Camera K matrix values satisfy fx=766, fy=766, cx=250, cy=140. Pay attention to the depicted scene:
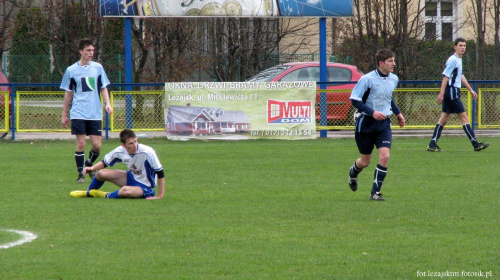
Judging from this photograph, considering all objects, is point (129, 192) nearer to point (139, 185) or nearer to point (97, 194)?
point (139, 185)

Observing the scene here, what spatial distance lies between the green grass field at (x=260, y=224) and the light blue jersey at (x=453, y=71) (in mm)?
2048

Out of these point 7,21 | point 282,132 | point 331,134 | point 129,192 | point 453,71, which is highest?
point 7,21

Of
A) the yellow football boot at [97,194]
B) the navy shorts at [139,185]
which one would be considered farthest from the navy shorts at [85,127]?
the navy shorts at [139,185]

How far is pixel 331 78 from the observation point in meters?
19.3

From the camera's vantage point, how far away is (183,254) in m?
5.89

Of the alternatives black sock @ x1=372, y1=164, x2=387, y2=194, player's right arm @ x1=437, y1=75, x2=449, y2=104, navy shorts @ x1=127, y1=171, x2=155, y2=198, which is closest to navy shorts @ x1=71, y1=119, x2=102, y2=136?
navy shorts @ x1=127, y1=171, x2=155, y2=198

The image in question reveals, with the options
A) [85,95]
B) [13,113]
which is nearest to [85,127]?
[85,95]

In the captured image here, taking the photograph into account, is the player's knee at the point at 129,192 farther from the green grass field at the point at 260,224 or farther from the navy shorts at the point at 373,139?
the navy shorts at the point at 373,139

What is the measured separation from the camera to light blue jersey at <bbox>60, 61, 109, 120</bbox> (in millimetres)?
10430

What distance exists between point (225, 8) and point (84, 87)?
8.21 metres

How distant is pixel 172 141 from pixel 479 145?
679 centimetres

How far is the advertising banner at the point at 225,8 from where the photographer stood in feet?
59.0

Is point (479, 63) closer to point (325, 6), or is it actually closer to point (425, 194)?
point (325, 6)

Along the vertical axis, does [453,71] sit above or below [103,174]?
above
